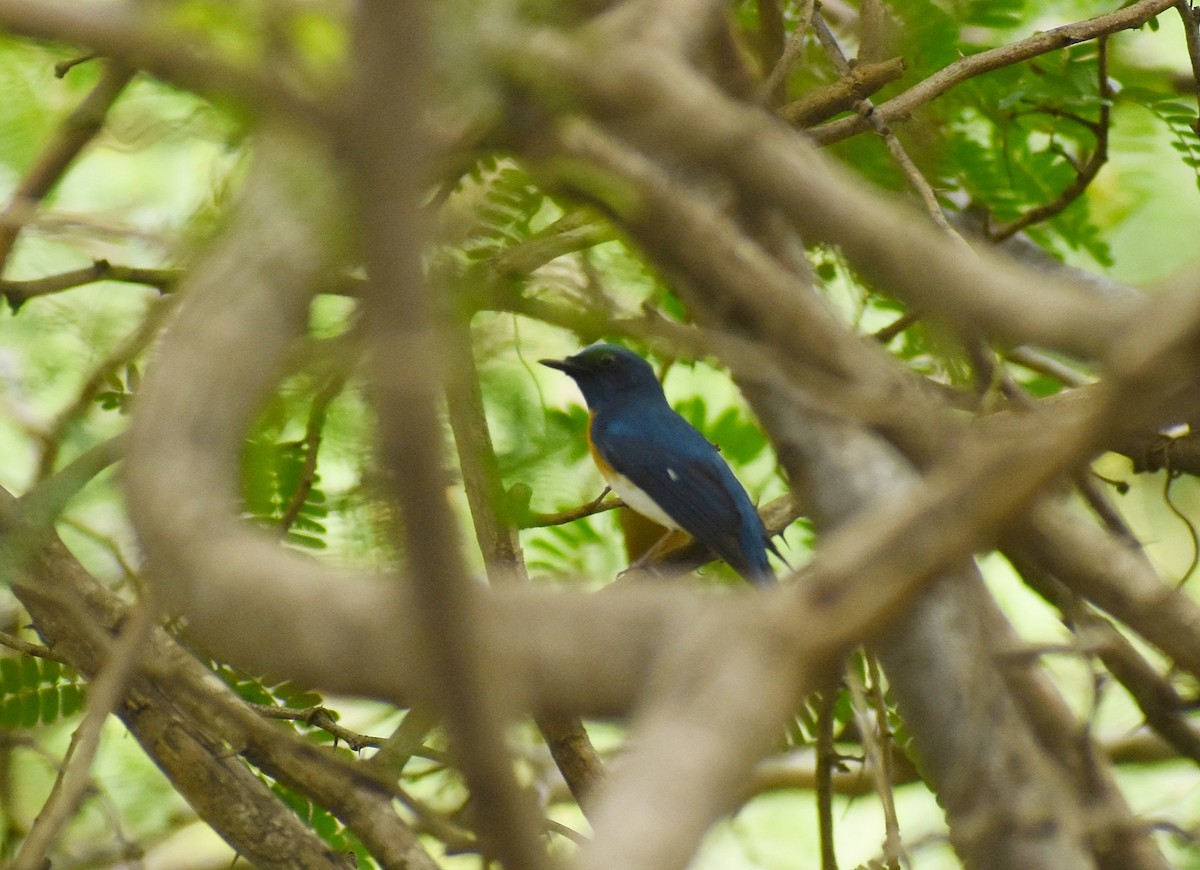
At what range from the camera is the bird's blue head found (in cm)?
546

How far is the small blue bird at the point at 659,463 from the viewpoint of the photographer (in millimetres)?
4465

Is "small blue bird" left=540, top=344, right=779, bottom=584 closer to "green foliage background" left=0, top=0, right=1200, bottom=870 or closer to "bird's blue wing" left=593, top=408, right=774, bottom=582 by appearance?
"bird's blue wing" left=593, top=408, right=774, bottom=582

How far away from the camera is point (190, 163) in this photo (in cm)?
265

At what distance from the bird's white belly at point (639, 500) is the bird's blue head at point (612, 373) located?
0.78 metres

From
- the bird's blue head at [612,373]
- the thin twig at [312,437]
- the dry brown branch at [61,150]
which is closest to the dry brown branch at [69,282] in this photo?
the dry brown branch at [61,150]

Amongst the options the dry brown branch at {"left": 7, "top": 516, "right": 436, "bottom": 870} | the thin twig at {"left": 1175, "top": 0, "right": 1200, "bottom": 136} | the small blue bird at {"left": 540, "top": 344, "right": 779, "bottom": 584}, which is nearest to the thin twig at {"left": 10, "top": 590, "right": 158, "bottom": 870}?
the dry brown branch at {"left": 7, "top": 516, "right": 436, "bottom": 870}

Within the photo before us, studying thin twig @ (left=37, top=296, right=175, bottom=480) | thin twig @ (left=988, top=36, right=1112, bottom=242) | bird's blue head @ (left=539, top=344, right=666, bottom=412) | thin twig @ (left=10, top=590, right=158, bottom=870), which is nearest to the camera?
thin twig @ (left=10, top=590, right=158, bottom=870)

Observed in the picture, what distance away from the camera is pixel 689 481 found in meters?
4.85

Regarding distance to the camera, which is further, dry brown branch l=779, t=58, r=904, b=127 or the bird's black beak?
the bird's black beak

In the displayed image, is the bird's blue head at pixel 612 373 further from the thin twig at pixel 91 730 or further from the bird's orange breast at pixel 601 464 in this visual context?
the thin twig at pixel 91 730

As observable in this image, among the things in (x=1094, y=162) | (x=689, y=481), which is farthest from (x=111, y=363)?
(x=689, y=481)

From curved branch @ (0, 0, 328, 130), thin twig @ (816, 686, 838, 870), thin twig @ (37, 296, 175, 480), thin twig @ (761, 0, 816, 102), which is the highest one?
curved branch @ (0, 0, 328, 130)

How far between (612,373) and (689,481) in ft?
2.95

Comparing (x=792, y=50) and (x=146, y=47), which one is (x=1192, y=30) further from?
(x=146, y=47)
